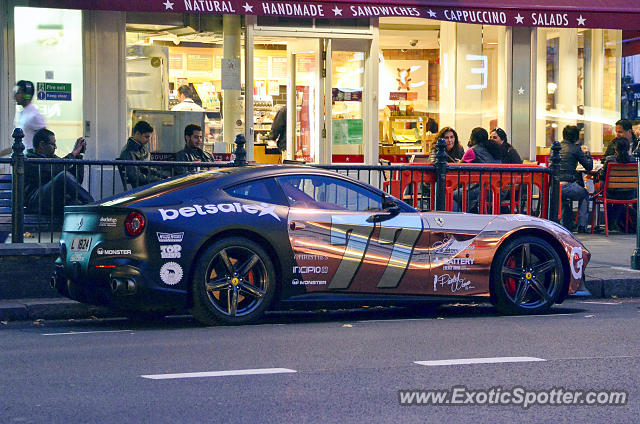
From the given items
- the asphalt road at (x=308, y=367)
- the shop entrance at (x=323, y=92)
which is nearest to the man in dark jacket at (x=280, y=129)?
the shop entrance at (x=323, y=92)

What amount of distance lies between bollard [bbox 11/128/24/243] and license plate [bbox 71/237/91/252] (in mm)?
1961

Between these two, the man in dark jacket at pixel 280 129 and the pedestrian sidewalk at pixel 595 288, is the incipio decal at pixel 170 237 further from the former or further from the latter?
the man in dark jacket at pixel 280 129

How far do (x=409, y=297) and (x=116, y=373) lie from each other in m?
3.51

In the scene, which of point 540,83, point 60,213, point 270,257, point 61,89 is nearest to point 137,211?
point 270,257

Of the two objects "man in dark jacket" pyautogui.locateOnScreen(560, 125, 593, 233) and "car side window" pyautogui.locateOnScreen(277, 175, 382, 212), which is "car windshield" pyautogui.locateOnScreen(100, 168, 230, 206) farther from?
"man in dark jacket" pyautogui.locateOnScreen(560, 125, 593, 233)

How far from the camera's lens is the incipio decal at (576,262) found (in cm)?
1032

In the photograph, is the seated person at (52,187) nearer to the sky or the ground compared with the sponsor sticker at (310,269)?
nearer to the sky

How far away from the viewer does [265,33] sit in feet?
54.2

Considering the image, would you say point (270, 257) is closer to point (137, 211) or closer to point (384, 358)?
point (137, 211)

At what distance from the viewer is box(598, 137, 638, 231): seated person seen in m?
16.9

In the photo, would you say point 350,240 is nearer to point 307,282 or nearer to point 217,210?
point 307,282

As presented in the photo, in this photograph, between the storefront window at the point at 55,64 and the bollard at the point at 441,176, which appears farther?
the storefront window at the point at 55,64
